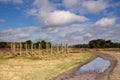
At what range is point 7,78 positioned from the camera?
17.8 metres

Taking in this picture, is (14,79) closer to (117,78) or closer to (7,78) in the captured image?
(7,78)

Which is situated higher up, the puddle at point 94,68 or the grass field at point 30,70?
the grass field at point 30,70

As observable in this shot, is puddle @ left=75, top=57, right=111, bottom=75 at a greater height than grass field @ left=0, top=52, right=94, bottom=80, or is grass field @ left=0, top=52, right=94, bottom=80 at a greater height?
grass field @ left=0, top=52, right=94, bottom=80

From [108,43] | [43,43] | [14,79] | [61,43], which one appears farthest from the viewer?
[108,43]

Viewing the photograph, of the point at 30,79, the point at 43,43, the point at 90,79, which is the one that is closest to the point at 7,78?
the point at 30,79

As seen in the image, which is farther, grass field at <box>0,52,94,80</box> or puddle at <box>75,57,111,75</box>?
puddle at <box>75,57,111,75</box>

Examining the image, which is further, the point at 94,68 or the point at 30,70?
the point at 94,68

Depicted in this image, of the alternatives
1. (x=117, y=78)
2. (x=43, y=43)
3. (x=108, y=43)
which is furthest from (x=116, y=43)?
(x=117, y=78)

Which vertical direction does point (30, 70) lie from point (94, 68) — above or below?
above

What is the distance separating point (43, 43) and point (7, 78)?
90961 mm

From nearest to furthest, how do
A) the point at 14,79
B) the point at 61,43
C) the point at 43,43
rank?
the point at 14,79, the point at 61,43, the point at 43,43

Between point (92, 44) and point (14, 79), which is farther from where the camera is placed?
point (92, 44)

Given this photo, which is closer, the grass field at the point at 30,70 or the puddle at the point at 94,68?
the grass field at the point at 30,70

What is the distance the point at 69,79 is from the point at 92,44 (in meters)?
140
